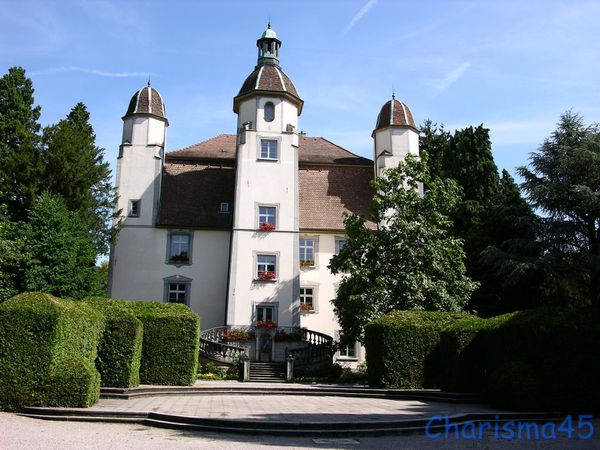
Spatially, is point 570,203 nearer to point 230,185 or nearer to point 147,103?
point 230,185

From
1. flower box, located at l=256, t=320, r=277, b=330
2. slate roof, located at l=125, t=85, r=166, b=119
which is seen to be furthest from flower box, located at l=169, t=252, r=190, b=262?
slate roof, located at l=125, t=85, r=166, b=119

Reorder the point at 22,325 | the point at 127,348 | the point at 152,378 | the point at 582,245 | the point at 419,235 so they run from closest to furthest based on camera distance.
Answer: the point at 22,325 → the point at 127,348 → the point at 152,378 → the point at 419,235 → the point at 582,245

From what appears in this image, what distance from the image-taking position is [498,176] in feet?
118

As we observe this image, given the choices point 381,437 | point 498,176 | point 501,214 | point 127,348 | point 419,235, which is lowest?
point 381,437

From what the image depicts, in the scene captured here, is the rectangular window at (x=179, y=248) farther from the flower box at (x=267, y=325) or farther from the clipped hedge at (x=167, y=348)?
the clipped hedge at (x=167, y=348)

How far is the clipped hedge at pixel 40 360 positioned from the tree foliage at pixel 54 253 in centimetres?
1134

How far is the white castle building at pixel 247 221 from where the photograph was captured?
101 feet

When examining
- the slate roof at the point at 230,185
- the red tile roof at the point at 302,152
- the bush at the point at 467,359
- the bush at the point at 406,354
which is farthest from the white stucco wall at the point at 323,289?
the bush at the point at 467,359

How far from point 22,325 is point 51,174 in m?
15.6

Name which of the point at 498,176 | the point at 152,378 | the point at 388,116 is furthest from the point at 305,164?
the point at 152,378

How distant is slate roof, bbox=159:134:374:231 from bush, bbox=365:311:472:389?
1307 centimetres

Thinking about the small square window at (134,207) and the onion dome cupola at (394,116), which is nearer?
the small square window at (134,207)

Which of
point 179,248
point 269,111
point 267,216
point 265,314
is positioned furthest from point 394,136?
point 179,248

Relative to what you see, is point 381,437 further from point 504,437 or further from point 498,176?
point 498,176
